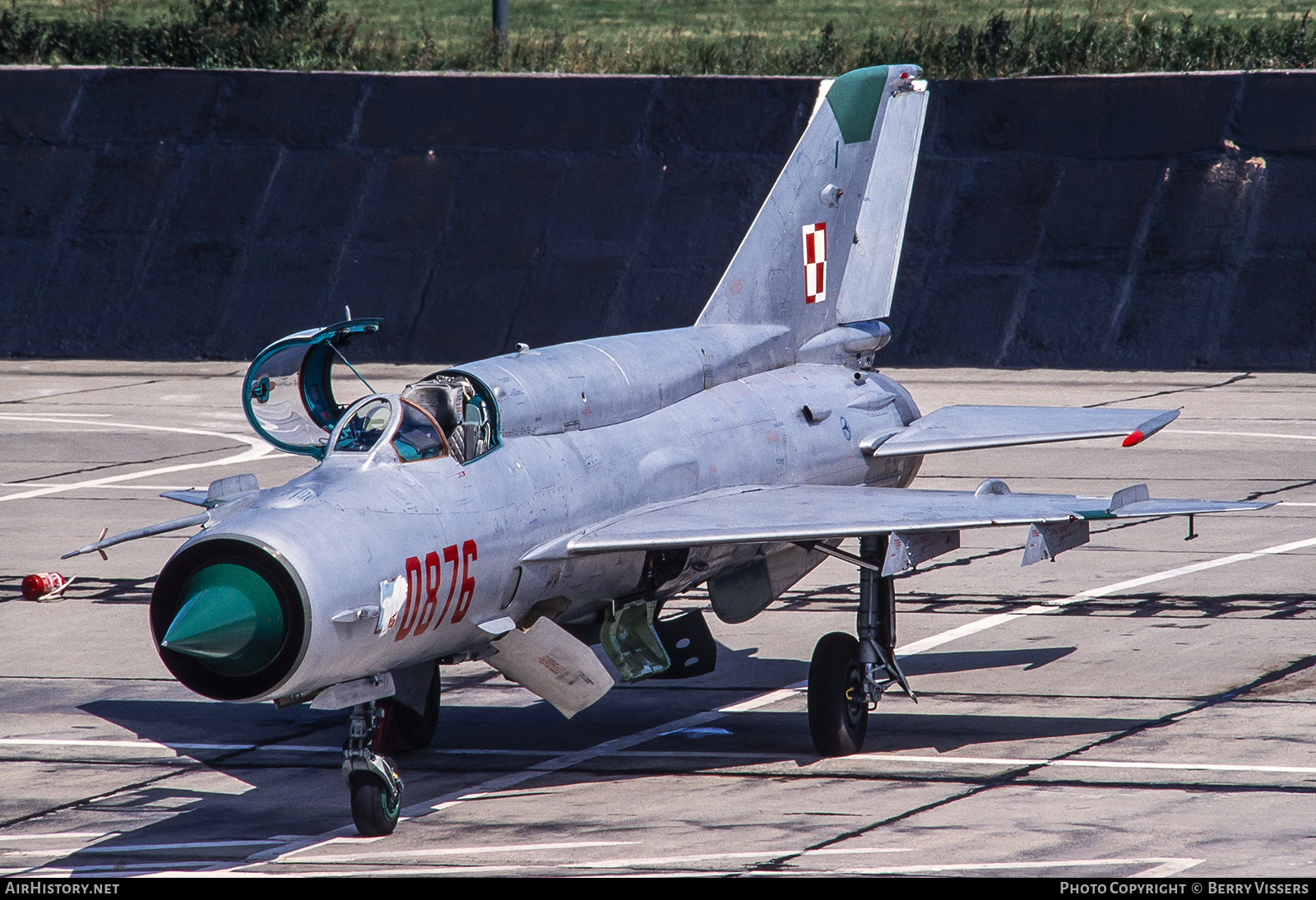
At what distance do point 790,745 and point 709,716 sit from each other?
1.13 metres

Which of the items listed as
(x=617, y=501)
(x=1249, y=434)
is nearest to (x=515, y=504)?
(x=617, y=501)

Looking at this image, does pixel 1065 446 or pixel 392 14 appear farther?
pixel 392 14

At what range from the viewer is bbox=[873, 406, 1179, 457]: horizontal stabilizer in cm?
1520

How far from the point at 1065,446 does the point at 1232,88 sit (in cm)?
1069

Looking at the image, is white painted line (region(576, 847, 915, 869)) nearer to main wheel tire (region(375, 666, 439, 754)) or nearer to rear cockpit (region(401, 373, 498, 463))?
rear cockpit (region(401, 373, 498, 463))

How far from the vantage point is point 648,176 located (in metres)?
36.5

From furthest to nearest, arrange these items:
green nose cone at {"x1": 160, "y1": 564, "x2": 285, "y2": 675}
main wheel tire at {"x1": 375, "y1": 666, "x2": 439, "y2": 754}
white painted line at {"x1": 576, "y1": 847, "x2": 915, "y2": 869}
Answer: main wheel tire at {"x1": 375, "y1": 666, "x2": 439, "y2": 754}
white painted line at {"x1": 576, "y1": 847, "x2": 915, "y2": 869}
green nose cone at {"x1": 160, "y1": 564, "x2": 285, "y2": 675}

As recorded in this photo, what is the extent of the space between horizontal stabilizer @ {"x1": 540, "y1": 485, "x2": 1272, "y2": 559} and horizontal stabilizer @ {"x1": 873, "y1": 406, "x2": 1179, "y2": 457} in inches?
52.6

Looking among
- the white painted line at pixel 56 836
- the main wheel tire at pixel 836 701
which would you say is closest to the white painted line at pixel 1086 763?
the main wheel tire at pixel 836 701

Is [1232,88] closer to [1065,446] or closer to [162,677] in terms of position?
[1065,446]

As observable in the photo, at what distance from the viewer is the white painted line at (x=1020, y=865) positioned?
34.7 feet

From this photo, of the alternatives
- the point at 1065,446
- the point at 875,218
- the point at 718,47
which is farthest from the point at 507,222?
the point at 875,218

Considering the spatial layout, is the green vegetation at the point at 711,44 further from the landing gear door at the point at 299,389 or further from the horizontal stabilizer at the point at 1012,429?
the landing gear door at the point at 299,389

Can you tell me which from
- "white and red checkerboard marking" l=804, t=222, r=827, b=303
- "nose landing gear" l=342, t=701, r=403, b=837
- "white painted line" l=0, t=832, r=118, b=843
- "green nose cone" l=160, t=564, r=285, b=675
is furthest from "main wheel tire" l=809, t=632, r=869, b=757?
"white painted line" l=0, t=832, r=118, b=843
